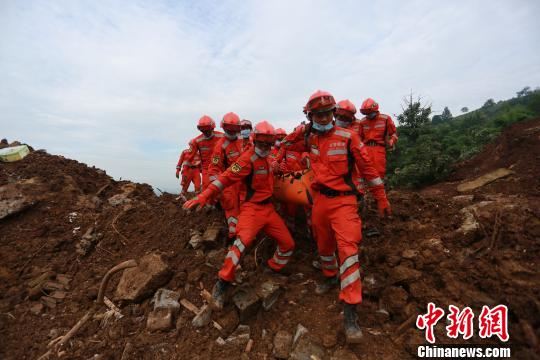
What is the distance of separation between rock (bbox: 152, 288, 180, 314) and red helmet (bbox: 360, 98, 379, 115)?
515cm

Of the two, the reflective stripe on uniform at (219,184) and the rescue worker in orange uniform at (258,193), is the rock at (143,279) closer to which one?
the rescue worker in orange uniform at (258,193)

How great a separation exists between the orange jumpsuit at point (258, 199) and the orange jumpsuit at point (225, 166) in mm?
785

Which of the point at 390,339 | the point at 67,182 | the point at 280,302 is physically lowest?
the point at 390,339

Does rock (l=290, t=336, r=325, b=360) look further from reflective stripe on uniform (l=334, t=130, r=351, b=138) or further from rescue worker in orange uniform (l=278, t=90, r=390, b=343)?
reflective stripe on uniform (l=334, t=130, r=351, b=138)

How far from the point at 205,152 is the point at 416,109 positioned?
9540mm

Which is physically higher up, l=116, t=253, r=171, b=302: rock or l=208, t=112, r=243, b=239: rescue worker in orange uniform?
l=208, t=112, r=243, b=239: rescue worker in orange uniform

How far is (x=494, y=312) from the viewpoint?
2980 mm

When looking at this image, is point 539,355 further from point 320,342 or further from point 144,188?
point 144,188

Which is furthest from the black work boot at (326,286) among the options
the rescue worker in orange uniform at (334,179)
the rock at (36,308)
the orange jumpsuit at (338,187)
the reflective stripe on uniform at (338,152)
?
the rock at (36,308)

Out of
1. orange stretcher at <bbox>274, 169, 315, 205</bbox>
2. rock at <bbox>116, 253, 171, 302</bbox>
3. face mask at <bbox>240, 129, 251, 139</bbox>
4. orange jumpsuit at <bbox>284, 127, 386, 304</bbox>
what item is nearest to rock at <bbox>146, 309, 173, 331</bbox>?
rock at <bbox>116, 253, 171, 302</bbox>

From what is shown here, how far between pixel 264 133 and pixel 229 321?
2.48 m

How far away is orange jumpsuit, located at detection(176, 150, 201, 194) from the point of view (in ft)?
25.0

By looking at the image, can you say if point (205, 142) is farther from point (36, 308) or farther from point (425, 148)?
point (425, 148)

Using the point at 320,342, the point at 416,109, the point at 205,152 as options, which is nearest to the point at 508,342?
the point at 320,342
